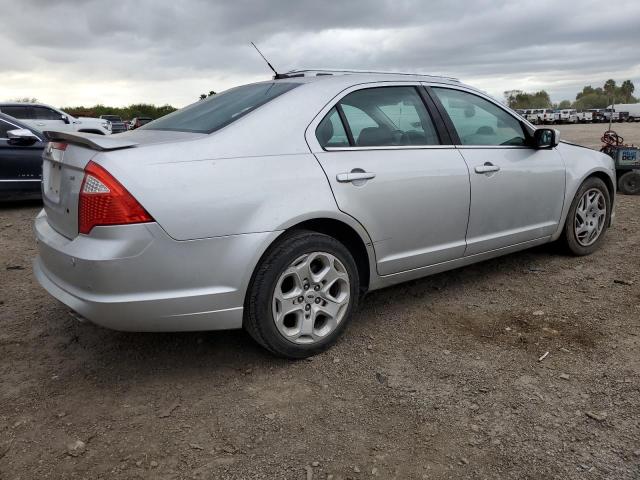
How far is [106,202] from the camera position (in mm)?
2562

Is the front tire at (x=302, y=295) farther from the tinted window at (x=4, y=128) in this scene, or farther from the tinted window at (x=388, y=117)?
the tinted window at (x=4, y=128)

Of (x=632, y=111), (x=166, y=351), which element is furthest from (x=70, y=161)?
(x=632, y=111)

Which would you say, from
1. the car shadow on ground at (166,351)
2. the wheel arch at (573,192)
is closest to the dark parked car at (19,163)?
the car shadow on ground at (166,351)

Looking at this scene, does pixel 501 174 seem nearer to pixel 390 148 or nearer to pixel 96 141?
pixel 390 148

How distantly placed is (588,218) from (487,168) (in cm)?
162

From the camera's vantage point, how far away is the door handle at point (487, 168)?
3849 millimetres

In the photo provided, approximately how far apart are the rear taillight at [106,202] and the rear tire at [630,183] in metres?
7.88

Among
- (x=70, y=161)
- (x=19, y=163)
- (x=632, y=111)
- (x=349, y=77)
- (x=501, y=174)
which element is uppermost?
(x=632, y=111)

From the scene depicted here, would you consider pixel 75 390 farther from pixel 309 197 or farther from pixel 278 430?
pixel 309 197

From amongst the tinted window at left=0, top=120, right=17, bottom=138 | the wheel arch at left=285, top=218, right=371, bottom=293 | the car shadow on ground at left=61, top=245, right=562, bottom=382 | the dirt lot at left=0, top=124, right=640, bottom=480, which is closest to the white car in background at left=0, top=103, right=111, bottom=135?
the tinted window at left=0, top=120, right=17, bottom=138

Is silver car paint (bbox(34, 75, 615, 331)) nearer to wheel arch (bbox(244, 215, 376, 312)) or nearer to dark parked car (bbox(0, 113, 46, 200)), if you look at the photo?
wheel arch (bbox(244, 215, 376, 312))

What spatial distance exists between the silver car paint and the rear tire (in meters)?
6.27

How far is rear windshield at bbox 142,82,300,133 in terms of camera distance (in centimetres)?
312

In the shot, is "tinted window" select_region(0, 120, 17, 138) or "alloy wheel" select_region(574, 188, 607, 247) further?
"tinted window" select_region(0, 120, 17, 138)
